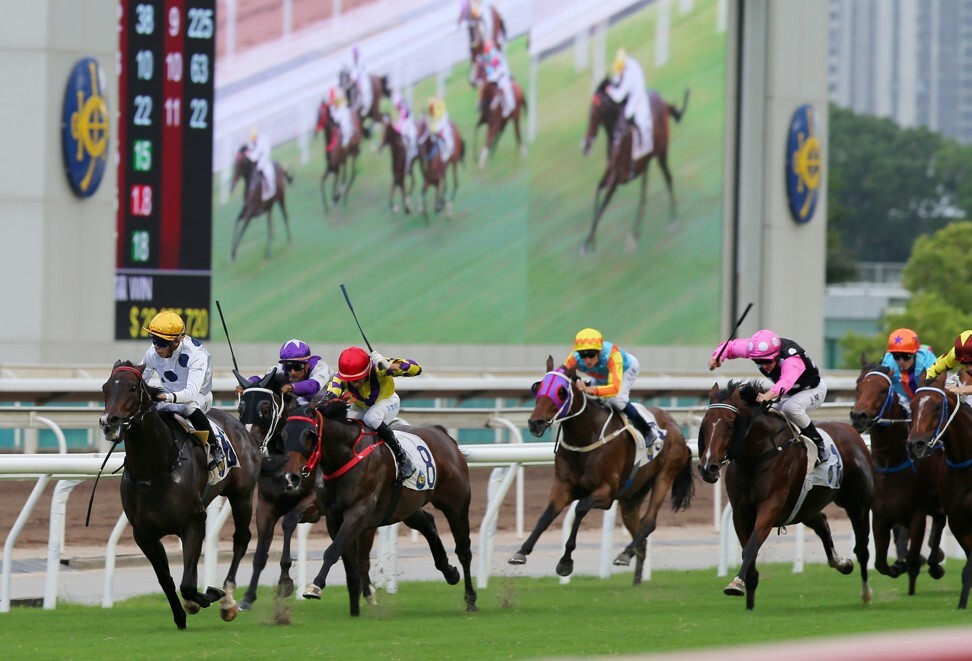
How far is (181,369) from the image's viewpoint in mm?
7836

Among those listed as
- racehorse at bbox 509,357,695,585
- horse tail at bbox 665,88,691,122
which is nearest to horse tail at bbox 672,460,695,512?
racehorse at bbox 509,357,695,585

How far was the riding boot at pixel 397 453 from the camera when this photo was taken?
27.3ft

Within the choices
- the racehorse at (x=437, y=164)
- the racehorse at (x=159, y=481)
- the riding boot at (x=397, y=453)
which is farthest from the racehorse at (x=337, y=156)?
the racehorse at (x=159, y=481)

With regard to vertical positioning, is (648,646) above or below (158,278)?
below

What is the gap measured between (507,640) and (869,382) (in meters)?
2.54

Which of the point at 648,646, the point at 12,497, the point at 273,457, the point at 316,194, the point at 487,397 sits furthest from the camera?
the point at 316,194

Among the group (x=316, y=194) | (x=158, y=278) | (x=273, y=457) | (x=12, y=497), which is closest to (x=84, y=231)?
(x=158, y=278)

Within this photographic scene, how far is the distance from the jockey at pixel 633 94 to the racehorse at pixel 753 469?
1393cm

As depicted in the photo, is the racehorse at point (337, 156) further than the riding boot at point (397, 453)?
Yes

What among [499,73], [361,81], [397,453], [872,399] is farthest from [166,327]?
[499,73]

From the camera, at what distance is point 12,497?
1280 centimetres

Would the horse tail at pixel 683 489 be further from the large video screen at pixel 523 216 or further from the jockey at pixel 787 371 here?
the large video screen at pixel 523 216

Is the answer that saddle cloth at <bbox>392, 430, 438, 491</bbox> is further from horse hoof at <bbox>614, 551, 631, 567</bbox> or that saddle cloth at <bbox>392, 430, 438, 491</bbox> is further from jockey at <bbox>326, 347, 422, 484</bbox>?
horse hoof at <bbox>614, 551, 631, 567</bbox>

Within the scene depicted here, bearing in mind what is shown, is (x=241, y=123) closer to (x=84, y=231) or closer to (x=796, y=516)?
(x=84, y=231)
